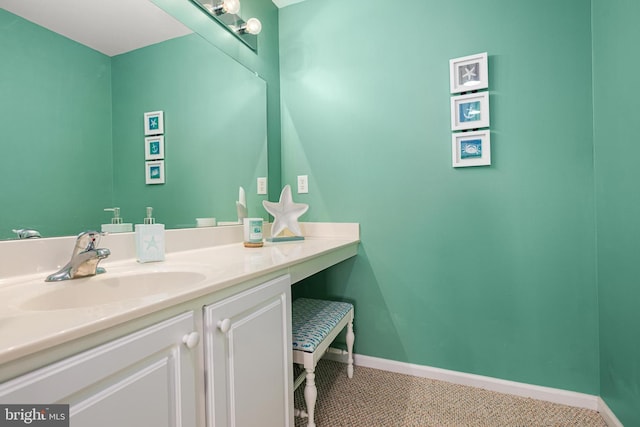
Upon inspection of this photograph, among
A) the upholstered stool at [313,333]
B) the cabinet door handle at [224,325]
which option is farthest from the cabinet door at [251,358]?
the upholstered stool at [313,333]

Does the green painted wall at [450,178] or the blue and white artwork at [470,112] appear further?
the blue and white artwork at [470,112]

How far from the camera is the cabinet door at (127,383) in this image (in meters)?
0.44

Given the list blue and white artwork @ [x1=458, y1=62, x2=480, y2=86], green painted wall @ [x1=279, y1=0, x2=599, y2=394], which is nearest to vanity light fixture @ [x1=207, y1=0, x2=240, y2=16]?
green painted wall @ [x1=279, y1=0, x2=599, y2=394]

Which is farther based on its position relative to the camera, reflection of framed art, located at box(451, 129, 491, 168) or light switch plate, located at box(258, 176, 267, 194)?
light switch plate, located at box(258, 176, 267, 194)

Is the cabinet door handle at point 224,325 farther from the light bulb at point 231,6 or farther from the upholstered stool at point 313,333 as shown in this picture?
the light bulb at point 231,6

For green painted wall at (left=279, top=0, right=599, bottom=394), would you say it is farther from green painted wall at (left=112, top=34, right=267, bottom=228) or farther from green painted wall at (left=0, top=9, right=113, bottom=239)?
green painted wall at (left=0, top=9, right=113, bottom=239)

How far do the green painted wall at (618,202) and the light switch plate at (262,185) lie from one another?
66.7 inches

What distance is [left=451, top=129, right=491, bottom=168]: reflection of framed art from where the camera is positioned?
1.50 meters

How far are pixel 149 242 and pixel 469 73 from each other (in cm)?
169

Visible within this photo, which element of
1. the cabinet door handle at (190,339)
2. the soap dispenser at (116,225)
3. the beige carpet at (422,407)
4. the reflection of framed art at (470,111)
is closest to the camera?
the cabinet door handle at (190,339)

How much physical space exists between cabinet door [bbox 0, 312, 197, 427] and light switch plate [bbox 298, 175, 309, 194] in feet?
4.41

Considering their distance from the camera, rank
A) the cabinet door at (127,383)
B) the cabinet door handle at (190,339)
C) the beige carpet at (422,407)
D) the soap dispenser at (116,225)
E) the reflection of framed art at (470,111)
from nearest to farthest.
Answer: the cabinet door at (127,383) < the cabinet door handle at (190,339) < the soap dispenser at (116,225) < the beige carpet at (422,407) < the reflection of framed art at (470,111)

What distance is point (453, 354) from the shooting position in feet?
5.36

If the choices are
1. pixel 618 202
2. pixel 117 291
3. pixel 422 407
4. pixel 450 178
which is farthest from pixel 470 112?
pixel 117 291
